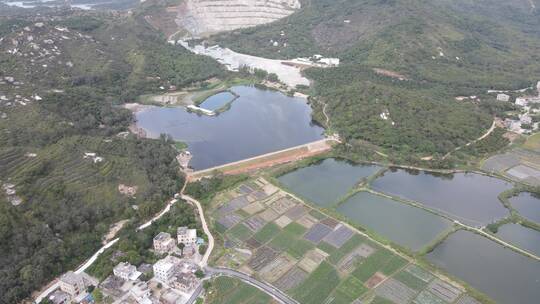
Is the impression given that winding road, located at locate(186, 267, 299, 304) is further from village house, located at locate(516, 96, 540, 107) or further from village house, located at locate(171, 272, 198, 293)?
village house, located at locate(516, 96, 540, 107)

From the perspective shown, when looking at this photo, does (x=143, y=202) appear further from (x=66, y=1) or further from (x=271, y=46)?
(x=66, y=1)

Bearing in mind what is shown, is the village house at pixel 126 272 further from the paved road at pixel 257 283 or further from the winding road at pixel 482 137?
the winding road at pixel 482 137

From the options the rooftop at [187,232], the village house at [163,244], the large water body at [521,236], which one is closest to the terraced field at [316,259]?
the rooftop at [187,232]

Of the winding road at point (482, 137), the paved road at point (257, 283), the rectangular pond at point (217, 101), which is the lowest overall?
the rectangular pond at point (217, 101)

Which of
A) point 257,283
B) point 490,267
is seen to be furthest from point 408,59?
point 257,283

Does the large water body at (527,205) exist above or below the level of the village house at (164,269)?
below

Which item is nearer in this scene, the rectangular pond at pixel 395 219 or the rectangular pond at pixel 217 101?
the rectangular pond at pixel 395 219
